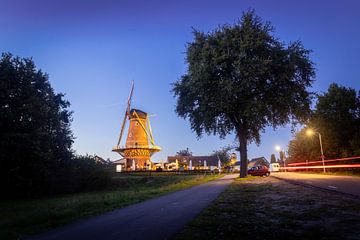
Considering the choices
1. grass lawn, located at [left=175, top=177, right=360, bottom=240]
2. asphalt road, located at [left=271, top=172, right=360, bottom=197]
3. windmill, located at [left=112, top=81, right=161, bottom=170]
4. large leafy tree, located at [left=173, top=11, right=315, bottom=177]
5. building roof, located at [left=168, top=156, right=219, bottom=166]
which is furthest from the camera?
building roof, located at [left=168, top=156, right=219, bottom=166]

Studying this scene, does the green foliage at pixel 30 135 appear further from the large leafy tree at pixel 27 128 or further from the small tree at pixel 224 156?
the small tree at pixel 224 156

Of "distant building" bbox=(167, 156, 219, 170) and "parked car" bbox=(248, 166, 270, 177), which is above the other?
"distant building" bbox=(167, 156, 219, 170)

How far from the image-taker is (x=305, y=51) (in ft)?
110

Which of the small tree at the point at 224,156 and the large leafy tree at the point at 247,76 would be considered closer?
the large leafy tree at the point at 247,76

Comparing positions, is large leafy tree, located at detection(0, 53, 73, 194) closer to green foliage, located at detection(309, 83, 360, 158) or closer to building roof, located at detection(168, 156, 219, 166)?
green foliage, located at detection(309, 83, 360, 158)

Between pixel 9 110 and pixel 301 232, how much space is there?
115ft

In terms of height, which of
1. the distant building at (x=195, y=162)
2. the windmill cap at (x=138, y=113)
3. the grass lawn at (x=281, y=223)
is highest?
the windmill cap at (x=138, y=113)

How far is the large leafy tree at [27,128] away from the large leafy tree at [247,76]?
55.4ft

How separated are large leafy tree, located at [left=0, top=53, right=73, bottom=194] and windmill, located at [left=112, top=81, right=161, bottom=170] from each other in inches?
1925

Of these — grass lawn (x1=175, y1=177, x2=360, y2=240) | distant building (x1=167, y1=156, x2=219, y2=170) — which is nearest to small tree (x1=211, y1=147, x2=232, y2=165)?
distant building (x1=167, y1=156, x2=219, y2=170)

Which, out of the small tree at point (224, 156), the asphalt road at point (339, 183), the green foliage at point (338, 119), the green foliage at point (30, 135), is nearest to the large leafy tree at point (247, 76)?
the asphalt road at point (339, 183)

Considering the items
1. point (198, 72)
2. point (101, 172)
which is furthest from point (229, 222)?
point (101, 172)

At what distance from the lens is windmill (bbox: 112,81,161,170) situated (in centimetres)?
9294

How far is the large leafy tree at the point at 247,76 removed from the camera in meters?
30.8
